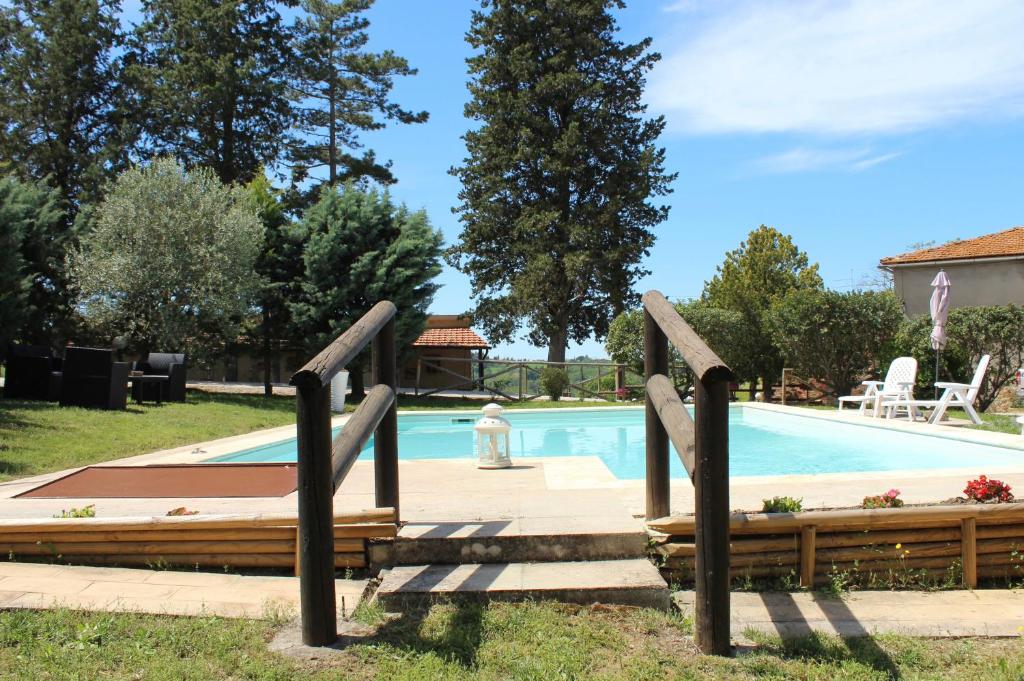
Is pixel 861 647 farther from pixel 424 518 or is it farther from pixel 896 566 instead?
pixel 424 518

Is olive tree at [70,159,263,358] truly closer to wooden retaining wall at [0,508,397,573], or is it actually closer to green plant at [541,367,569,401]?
green plant at [541,367,569,401]

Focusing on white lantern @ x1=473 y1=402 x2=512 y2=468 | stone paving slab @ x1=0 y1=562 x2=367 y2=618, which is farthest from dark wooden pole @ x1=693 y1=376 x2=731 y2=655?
white lantern @ x1=473 y1=402 x2=512 y2=468

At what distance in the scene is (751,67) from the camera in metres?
13.0

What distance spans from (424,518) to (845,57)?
1098 cm

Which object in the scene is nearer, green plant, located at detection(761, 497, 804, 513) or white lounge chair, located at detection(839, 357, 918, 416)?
green plant, located at detection(761, 497, 804, 513)

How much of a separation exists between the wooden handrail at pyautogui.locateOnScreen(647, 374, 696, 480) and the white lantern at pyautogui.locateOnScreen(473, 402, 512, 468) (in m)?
2.77

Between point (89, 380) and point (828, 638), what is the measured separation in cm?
1258

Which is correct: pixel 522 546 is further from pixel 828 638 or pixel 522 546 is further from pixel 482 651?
pixel 828 638

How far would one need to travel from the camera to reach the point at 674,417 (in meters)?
3.57

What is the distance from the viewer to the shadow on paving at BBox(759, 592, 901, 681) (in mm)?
2965

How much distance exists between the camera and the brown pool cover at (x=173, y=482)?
5746 millimetres

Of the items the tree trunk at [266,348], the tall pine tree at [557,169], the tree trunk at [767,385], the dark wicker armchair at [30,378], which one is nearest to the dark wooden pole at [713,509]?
the dark wicker armchair at [30,378]

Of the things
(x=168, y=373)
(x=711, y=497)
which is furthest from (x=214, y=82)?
(x=711, y=497)

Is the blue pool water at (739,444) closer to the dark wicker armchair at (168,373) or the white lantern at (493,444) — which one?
the white lantern at (493,444)
